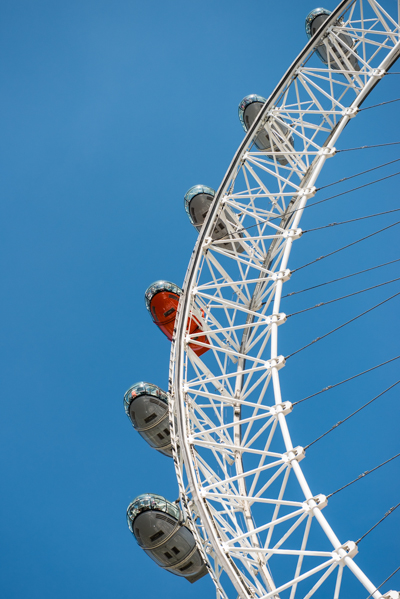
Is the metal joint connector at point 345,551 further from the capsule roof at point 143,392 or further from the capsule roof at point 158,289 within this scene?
the capsule roof at point 158,289

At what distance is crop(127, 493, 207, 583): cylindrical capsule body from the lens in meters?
13.9

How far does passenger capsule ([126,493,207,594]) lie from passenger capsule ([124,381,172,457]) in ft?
7.40

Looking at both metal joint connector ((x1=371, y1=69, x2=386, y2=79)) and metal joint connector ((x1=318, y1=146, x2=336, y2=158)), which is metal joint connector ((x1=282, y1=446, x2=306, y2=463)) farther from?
metal joint connector ((x1=371, y1=69, x2=386, y2=79))

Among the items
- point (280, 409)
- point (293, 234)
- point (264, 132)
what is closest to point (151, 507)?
point (280, 409)

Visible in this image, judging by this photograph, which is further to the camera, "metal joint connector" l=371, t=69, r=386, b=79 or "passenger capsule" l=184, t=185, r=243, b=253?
"passenger capsule" l=184, t=185, r=243, b=253

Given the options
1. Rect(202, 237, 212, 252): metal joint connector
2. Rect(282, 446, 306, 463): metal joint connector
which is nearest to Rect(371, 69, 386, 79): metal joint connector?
Rect(202, 237, 212, 252): metal joint connector

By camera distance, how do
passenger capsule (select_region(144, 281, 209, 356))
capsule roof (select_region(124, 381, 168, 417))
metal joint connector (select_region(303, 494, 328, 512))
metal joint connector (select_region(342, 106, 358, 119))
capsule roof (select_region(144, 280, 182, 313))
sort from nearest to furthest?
metal joint connector (select_region(303, 494, 328, 512)) < capsule roof (select_region(124, 381, 168, 417)) < metal joint connector (select_region(342, 106, 358, 119)) < passenger capsule (select_region(144, 281, 209, 356)) < capsule roof (select_region(144, 280, 182, 313))

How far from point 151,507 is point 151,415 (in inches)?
109

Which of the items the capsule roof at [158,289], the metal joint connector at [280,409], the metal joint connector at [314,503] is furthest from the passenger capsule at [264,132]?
the metal joint connector at [314,503]

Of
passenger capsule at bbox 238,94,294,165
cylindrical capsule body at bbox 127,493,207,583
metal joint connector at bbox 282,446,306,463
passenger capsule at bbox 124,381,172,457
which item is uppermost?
passenger capsule at bbox 238,94,294,165

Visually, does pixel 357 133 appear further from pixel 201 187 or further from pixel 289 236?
pixel 289 236

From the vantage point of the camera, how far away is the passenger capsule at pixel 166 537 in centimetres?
1394

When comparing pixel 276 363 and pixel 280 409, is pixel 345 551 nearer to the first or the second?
pixel 280 409

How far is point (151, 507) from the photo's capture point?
14297mm
